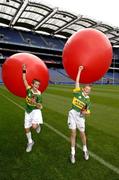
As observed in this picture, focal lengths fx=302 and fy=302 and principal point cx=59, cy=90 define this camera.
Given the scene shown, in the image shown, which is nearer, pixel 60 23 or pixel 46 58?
pixel 60 23

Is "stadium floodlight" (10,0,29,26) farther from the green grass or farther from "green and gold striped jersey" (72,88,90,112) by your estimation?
"green and gold striped jersey" (72,88,90,112)

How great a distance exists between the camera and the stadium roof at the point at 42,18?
4241 cm

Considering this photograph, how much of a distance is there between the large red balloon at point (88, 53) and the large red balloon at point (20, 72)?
41.5 inches

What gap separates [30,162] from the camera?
220 inches

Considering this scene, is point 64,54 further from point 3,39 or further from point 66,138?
point 3,39

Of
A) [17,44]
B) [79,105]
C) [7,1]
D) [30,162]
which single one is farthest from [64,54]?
[17,44]

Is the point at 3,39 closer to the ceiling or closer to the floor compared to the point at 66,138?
closer to the ceiling

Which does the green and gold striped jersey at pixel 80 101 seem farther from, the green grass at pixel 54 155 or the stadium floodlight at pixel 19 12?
the stadium floodlight at pixel 19 12

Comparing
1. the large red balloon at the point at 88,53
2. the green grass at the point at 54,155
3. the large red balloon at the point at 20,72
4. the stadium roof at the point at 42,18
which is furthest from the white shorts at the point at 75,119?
the stadium roof at the point at 42,18

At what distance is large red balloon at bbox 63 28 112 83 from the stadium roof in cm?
3574

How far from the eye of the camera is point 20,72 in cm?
688

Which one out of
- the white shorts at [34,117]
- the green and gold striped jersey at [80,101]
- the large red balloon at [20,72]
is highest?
the large red balloon at [20,72]

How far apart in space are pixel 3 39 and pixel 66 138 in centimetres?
5730

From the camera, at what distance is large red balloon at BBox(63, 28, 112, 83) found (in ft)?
19.1
